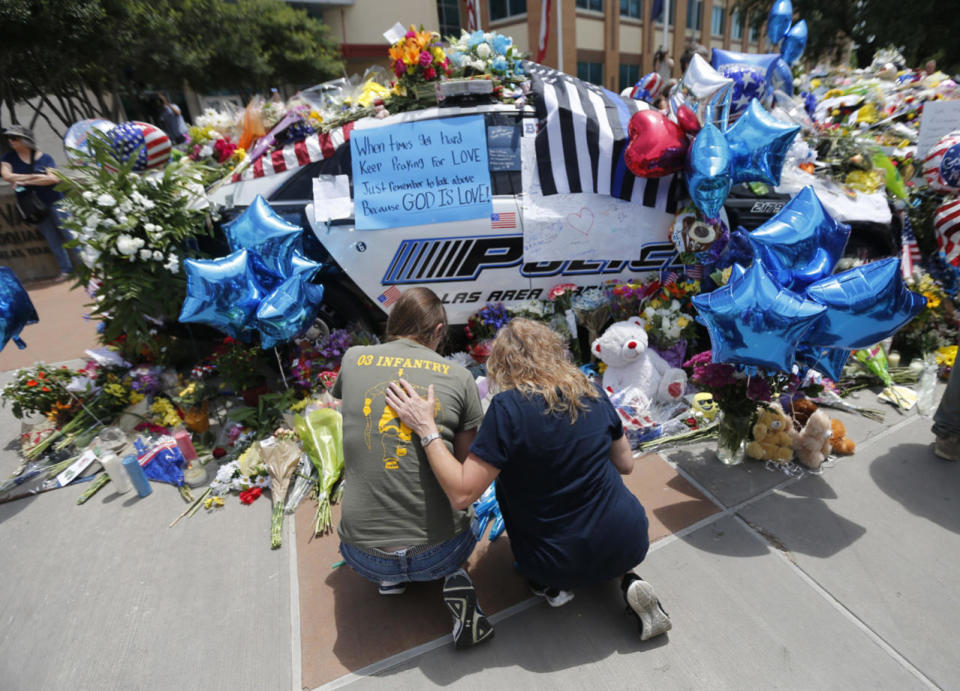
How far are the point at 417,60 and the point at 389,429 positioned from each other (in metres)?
2.96

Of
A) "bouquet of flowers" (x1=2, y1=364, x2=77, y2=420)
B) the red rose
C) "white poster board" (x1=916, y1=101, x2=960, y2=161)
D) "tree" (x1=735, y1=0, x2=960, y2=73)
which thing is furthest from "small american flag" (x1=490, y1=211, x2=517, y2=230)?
"tree" (x1=735, y1=0, x2=960, y2=73)

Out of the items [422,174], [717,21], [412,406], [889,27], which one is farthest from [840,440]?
[717,21]

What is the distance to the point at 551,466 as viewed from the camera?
1724mm

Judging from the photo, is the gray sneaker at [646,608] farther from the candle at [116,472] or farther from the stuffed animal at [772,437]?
the candle at [116,472]

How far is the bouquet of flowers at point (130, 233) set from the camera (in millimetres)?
3203

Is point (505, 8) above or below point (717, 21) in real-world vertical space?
above

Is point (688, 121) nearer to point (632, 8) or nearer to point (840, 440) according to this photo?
point (840, 440)

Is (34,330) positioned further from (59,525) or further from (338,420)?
(338,420)

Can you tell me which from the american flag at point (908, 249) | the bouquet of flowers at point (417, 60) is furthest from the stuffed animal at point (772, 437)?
the bouquet of flowers at point (417, 60)

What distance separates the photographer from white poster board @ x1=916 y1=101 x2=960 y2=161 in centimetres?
432

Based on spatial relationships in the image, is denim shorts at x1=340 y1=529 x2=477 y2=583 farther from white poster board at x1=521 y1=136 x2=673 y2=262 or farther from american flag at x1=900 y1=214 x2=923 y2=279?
american flag at x1=900 y1=214 x2=923 y2=279

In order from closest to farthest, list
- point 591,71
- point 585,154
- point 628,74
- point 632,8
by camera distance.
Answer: point 585,154 → point 591,71 → point 632,8 → point 628,74

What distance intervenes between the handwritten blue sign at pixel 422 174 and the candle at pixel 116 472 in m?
2.10

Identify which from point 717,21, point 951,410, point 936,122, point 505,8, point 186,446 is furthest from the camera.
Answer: point 717,21
